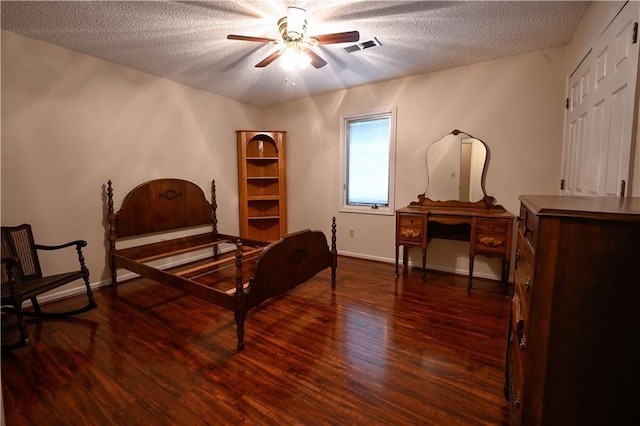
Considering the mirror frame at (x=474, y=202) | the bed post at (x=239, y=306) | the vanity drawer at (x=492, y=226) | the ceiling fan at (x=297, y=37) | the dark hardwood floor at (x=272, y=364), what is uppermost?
the ceiling fan at (x=297, y=37)

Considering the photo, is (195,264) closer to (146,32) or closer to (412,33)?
(146,32)

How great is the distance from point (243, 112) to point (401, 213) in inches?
127

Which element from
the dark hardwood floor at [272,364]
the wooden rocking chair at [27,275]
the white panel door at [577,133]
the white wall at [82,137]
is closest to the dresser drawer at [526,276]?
the dark hardwood floor at [272,364]

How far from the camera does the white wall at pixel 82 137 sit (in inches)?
105

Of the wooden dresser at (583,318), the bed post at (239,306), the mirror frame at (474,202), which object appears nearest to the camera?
the wooden dresser at (583,318)

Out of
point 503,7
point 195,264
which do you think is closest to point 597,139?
point 503,7

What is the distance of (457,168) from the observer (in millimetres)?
3574

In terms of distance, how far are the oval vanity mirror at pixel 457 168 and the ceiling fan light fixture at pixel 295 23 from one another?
2.25 meters

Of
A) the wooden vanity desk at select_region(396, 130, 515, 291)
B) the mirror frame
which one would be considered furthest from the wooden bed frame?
the mirror frame

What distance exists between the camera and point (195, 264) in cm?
415

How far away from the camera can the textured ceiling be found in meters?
2.24

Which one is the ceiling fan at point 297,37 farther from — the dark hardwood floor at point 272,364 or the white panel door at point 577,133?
the dark hardwood floor at point 272,364

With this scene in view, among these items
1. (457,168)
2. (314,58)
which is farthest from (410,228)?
(314,58)

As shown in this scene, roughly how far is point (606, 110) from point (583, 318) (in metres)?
A: 1.73
